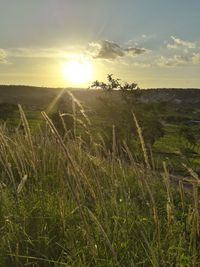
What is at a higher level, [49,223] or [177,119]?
[49,223]

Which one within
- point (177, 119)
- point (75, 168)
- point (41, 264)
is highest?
point (75, 168)

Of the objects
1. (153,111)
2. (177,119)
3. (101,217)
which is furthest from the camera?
(177,119)

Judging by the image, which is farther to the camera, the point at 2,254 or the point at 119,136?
the point at 119,136

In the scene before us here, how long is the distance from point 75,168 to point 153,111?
25.4 m

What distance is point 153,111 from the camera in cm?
2931

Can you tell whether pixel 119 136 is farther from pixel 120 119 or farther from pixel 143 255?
pixel 143 255

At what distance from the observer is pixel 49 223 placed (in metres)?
5.54

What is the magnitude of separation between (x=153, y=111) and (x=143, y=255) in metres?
24.7

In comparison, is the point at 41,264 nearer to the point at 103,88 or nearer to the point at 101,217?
the point at 101,217

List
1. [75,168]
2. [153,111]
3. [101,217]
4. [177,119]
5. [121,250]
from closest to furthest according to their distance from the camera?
[75,168]
[121,250]
[101,217]
[153,111]
[177,119]

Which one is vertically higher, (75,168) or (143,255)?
(75,168)

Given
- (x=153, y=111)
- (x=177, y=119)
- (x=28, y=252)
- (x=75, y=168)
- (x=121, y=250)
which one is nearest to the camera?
(x=75, y=168)

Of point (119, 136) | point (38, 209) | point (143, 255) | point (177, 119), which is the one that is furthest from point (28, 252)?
point (177, 119)

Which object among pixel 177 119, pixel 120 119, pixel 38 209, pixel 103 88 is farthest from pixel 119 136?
pixel 177 119
